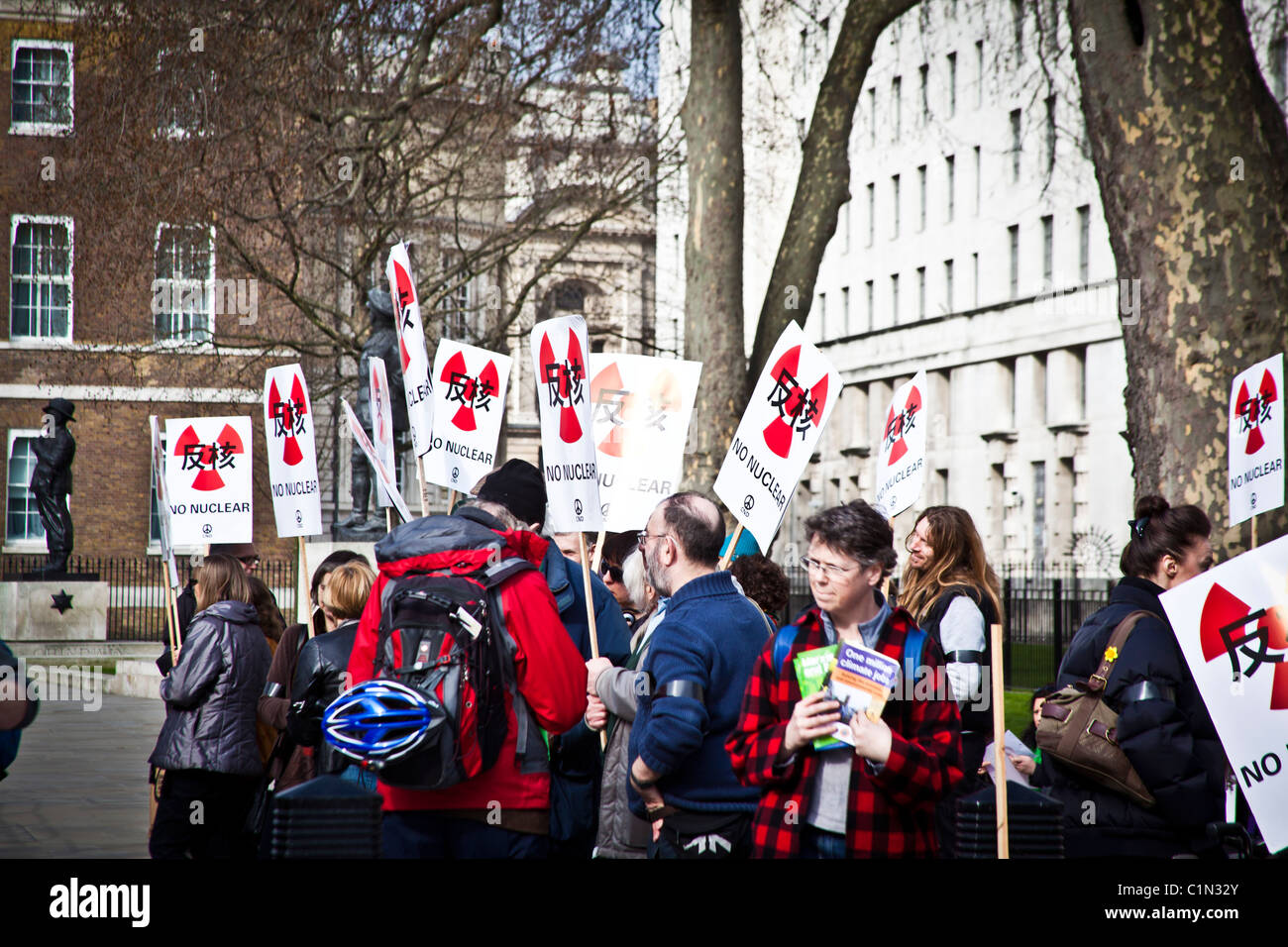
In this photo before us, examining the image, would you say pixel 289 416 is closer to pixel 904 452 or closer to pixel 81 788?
pixel 904 452

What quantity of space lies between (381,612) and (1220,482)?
561cm

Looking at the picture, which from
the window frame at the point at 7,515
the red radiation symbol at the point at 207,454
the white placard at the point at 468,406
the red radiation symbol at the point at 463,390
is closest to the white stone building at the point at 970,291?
the window frame at the point at 7,515

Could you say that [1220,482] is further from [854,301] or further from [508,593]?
[854,301]

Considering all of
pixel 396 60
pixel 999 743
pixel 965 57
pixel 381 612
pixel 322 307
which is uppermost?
pixel 965 57

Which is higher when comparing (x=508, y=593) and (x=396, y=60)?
(x=396, y=60)

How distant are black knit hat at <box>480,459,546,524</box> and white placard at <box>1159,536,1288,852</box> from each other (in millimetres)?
2054

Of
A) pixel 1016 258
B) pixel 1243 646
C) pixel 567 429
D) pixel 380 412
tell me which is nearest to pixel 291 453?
pixel 380 412

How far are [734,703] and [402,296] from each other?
11.3 feet

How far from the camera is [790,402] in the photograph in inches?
250

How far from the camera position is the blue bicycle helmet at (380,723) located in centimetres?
406

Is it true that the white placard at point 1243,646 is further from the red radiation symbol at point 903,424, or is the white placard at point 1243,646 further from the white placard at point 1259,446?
the red radiation symbol at point 903,424

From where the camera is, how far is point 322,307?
69.5 feet

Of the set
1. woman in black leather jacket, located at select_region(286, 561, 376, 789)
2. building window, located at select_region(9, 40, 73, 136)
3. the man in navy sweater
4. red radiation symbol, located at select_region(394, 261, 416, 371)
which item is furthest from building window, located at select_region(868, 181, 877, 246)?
the man in navy sweater

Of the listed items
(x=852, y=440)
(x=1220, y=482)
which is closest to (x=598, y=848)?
(x=1220, y=482)
